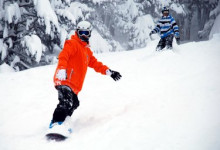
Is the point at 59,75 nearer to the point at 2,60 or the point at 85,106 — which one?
the point at 85,106

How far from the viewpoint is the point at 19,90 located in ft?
17.8

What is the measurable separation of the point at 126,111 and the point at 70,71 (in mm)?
1138

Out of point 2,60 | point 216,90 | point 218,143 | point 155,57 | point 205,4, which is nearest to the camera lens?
point 218,143

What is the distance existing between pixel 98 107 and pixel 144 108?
1.22 metres

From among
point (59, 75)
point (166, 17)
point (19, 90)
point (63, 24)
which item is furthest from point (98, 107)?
point (63, 24)

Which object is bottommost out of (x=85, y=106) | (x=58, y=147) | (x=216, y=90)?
(x=85, y=106)

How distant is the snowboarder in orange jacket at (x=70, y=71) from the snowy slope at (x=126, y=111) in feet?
1.34

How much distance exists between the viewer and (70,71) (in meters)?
3.10

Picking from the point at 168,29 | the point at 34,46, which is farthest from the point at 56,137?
the point at 168,29

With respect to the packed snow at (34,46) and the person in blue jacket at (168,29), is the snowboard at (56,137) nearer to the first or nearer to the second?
the packed snow at (34,46)

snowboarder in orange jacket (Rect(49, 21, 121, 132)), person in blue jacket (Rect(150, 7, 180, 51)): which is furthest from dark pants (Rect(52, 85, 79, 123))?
person in blue jacket (Rect(150, 7, 180, 51))

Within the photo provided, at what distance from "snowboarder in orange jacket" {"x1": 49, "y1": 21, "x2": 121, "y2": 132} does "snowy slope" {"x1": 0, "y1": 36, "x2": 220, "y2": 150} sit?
0.41m

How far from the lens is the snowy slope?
2316 mm

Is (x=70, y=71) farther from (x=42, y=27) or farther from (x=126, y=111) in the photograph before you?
(x=42, y=27)
